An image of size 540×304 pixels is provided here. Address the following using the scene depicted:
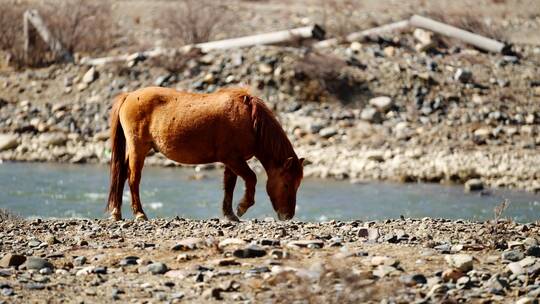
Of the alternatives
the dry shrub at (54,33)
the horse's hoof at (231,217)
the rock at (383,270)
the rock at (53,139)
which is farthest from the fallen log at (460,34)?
the rock at (383,270)

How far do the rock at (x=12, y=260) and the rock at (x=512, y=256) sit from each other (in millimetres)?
4087

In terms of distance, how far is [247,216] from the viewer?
18281 millimetres

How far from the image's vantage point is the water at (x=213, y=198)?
18.7 meters

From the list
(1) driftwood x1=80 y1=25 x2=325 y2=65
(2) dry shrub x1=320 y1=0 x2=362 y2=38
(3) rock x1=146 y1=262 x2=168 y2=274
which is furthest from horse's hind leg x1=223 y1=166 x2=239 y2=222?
(2) dry shrub x1=320 y1=0 x2=362 y2=38

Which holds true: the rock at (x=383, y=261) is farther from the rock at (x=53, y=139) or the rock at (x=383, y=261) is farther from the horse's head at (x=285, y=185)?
the rock at (x=53, y=139)

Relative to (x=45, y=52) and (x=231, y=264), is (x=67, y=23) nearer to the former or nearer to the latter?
(x=45, y=52)

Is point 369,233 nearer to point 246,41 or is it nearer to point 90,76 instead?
point 246,41

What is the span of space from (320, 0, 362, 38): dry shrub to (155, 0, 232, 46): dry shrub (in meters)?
2.90

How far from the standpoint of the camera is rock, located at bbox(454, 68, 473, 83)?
26.9 m

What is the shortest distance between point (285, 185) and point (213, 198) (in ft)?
25.0

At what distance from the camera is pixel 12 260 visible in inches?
376

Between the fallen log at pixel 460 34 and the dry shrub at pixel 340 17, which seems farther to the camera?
the dry shrub at pixel 340 17

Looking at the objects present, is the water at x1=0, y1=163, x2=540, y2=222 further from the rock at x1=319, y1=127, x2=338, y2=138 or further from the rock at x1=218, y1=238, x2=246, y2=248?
the rock at x1=218, y1=238, x2=246, y2=248

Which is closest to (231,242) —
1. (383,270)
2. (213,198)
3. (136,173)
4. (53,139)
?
(383,270)
